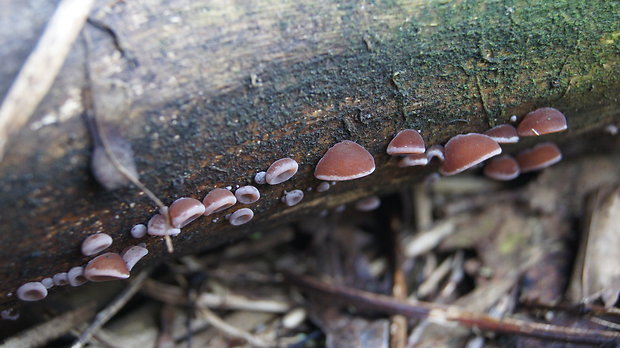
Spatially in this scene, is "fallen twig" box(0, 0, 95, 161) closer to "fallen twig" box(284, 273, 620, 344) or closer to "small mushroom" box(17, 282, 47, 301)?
"small mushroom" box(17, 282, 47, 301)

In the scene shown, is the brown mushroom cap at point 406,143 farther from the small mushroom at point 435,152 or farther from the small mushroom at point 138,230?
the small mushroom at point 138,230

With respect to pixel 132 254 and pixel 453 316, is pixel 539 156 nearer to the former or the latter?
pixel 453 316

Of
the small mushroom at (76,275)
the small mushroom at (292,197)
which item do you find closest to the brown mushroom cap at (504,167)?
the small mushroom at (292,197)

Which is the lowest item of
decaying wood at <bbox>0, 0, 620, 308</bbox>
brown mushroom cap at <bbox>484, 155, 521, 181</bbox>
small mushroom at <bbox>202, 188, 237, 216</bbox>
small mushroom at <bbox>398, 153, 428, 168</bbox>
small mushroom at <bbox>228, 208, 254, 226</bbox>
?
brown mushroom cap at <bbox>484, 155, 521, 181</bbox>

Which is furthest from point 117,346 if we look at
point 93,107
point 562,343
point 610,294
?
point 610,294

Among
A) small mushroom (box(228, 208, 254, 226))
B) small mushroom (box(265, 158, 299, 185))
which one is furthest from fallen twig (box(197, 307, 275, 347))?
small mushroom (box(265, 158, 299, 185))

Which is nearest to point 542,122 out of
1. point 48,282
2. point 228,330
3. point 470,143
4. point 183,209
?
point 470,143
